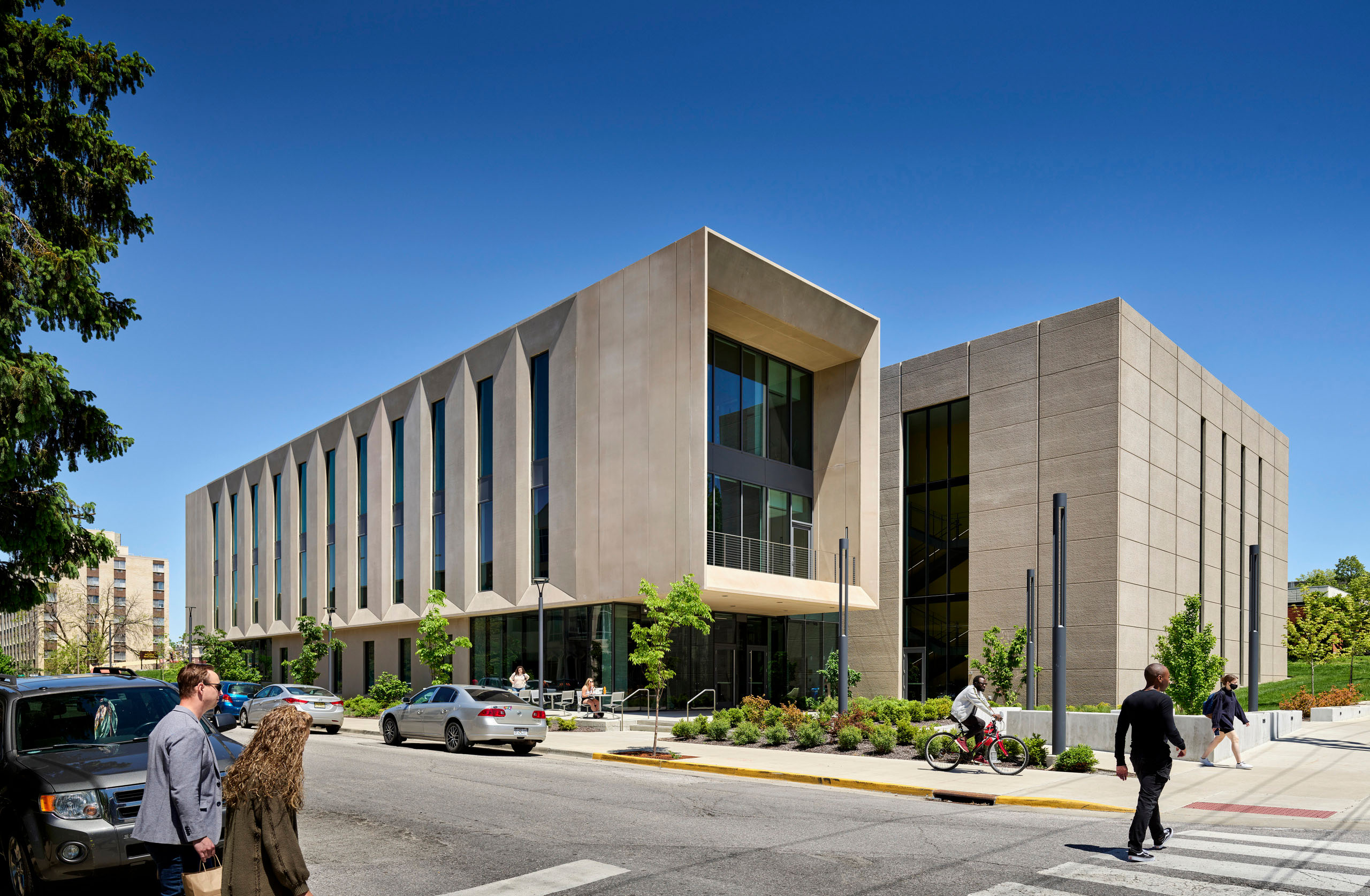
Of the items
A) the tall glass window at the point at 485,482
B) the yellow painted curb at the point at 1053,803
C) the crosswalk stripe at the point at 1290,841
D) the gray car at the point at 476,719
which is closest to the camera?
the crosswalk stripe at the point at 1290,841

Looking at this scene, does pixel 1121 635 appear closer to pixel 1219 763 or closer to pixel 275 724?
pixel 1219 763

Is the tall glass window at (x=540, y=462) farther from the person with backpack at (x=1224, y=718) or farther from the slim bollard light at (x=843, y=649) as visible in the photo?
the person with backpack at (x=1224, y=718)

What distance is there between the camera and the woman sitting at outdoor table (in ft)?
96.1

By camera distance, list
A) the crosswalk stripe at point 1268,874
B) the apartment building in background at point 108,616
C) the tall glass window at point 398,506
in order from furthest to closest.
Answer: the apartment building in background at point 108,616
the tall glass window at point 398,506
the crosswalk stripe at point 1268,874

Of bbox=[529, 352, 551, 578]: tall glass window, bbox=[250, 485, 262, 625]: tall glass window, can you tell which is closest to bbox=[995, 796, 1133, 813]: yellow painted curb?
bbox=[529, 352, 551, 578]: tall glass window

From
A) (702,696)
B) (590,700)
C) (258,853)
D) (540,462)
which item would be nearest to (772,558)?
(702,696)

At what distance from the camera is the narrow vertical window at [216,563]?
6234 centimetres

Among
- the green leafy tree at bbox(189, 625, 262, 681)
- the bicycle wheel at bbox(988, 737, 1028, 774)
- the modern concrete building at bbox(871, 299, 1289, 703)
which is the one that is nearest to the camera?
the bicycle wheel at bbox(988, 737, 1028, 774)

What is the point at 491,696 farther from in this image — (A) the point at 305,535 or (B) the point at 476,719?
(A) the point at 305,535

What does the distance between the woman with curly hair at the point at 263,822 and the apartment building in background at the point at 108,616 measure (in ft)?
355

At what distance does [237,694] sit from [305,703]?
550 cm

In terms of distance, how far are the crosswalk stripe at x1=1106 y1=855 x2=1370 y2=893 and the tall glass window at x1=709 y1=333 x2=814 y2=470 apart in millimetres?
23922

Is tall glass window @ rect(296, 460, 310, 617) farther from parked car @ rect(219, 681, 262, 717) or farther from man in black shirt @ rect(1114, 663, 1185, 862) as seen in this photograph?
man in black shirt @ rect(1114, 663, 1185, 862)

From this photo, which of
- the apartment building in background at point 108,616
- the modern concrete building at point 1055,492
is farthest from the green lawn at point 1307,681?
Answer: the apartment building in background at point 108,616
